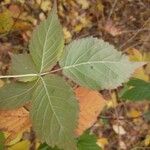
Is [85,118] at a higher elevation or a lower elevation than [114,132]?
higher

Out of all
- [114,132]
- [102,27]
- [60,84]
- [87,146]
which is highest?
[102,27]

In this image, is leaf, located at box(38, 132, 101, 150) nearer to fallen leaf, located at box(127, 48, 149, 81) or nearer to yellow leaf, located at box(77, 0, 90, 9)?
fallen leaf, located at box(127, 48, 149, 81)

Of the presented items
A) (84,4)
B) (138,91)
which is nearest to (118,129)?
(84,4)

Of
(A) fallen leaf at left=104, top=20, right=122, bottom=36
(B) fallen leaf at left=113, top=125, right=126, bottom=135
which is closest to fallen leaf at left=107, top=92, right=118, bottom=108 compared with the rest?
(B) fallen leaf at left=113, top=125, right=126, bottom=135

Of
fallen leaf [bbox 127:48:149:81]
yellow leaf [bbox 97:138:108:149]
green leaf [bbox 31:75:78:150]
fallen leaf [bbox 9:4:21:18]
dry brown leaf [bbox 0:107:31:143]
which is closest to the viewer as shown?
green leaf [bbox 31:75:78:150]

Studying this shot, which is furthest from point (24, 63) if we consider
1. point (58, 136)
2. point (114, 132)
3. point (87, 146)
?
point (114, 132)

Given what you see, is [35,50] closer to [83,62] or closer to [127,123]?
[83,62]
